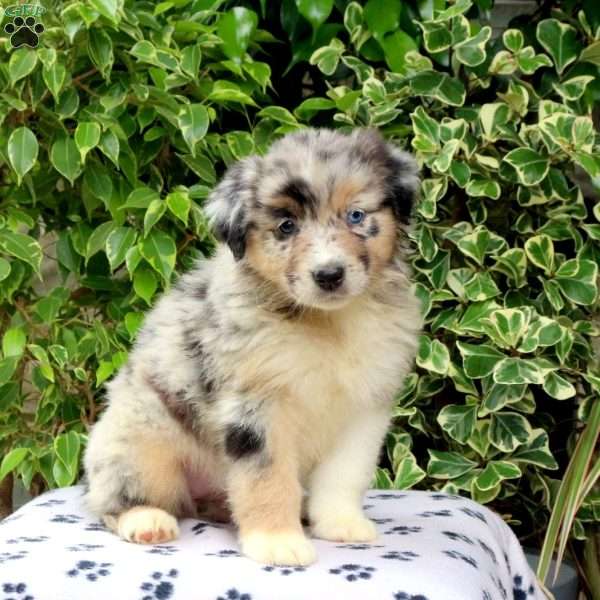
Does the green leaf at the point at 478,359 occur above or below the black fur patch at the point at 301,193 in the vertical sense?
below

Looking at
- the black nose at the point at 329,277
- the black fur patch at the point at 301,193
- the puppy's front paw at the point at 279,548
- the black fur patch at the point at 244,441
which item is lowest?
the puppy's front paw at the point at 279,548

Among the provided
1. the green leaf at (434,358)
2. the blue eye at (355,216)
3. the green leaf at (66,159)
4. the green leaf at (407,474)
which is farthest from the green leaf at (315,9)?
the green leaf at (407,474)

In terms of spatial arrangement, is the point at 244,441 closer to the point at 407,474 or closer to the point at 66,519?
Result: the point at 66,519

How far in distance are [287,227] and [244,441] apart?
464 millimetres

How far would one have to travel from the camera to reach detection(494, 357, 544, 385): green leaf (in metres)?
2.99

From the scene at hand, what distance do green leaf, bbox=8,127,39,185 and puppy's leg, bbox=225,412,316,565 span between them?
50.3 inches

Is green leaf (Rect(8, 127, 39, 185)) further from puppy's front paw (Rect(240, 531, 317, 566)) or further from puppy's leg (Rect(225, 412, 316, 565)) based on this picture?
puppy's front paw (Rect(240, 531, 317, 566))

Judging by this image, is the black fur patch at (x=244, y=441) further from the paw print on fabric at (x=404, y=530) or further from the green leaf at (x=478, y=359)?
the green leaf at (x=478, y=359)

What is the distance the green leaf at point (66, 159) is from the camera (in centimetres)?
293

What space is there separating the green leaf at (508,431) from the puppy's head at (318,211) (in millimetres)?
1306

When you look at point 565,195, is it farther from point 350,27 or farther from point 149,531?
point 149,531

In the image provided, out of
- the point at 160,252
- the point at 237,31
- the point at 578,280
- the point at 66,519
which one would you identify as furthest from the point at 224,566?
the point at 237,31

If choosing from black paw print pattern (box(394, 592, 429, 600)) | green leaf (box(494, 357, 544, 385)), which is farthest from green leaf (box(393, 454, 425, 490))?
black paw print pattern (box(394, 592, 429, 600))

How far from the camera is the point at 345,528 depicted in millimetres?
2137
